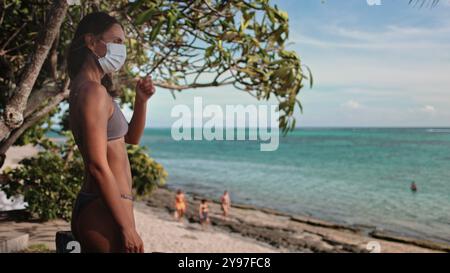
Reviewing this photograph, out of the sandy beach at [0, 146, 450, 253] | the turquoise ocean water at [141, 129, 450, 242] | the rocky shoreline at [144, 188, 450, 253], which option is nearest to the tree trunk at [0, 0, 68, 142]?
the turquoise ocean water at [141, 129, 450, 242]

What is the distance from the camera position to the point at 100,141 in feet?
8.04

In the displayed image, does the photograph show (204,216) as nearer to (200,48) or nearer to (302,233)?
(302,233)

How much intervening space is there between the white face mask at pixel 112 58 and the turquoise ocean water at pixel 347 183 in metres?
3.31

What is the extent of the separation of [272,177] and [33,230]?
40882 millimetres

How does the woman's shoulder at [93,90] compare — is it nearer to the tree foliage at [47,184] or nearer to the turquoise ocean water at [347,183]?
the turquoise ocean water at [347,183]

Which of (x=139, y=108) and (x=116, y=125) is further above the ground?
(x=139, y=108)

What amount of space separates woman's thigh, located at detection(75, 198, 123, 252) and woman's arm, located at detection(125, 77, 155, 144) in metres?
0.59

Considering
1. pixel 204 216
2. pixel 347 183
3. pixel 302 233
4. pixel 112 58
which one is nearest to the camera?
pixel 112 58

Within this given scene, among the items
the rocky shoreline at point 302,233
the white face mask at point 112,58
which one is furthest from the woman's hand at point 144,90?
the rocky shoreline at point 302,233

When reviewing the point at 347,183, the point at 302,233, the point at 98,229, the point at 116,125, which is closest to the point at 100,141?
the point at 116,125

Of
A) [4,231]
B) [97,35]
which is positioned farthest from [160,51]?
[97,35]

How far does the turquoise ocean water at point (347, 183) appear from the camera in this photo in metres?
25.9

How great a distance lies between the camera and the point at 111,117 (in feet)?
8.57

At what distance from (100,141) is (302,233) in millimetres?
18158
